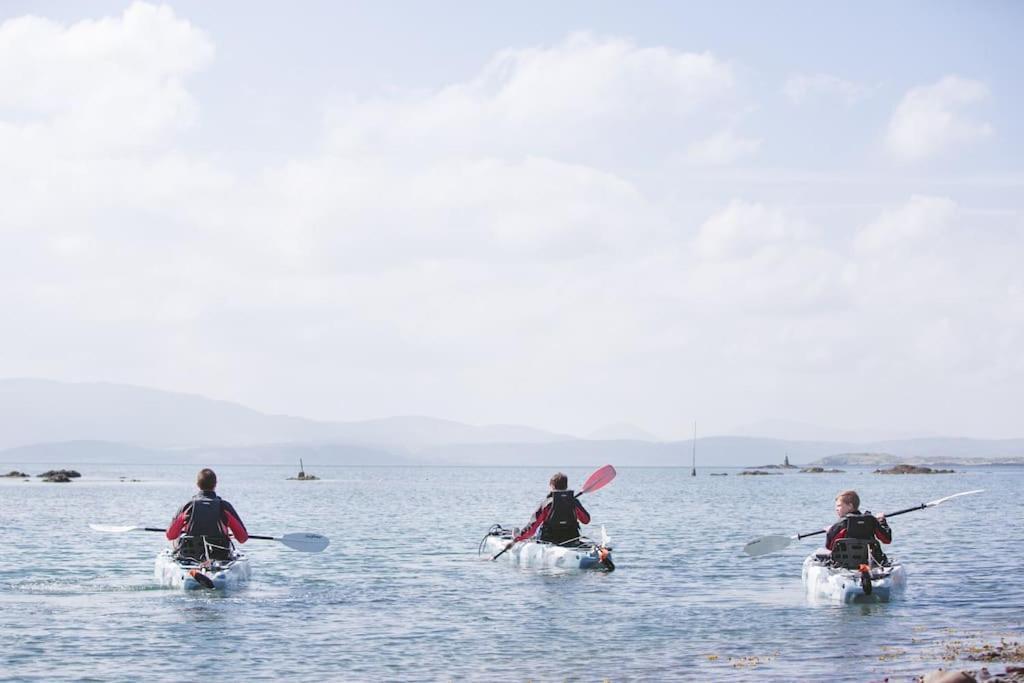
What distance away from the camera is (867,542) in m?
25.5

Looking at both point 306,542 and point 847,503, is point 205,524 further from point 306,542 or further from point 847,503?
point 847,503

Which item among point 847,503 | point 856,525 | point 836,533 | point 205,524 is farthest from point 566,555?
point 205,524

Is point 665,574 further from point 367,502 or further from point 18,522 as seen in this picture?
point 367,502

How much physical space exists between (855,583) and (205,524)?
46.2 feet

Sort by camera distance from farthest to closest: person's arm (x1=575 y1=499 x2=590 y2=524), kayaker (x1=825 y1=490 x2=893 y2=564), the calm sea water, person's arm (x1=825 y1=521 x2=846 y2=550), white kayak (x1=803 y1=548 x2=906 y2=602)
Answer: person's arm (x1=575 y1=499 x2=590 y2=524) < person's arm (x1=825 y1=521 x2=846 y2=550) < white kayak (x1=803 y1=548 x2=906 y2=602) < kayaker (x1=825 y1=490 x2=893 y2=564) < the calm sea water

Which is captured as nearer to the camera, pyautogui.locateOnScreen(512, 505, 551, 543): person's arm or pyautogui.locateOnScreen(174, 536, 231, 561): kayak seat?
pyautogui.locateOnScreen(174, 536, 231, 561): kayak seat

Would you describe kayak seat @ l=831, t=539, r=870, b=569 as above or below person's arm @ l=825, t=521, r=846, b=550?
below

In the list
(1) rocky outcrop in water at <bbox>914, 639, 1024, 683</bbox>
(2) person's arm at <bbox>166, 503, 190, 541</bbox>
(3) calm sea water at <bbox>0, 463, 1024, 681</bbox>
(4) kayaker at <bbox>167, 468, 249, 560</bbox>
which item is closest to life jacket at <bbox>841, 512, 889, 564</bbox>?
(3) calm sea water at <bbox>0, 463, 1024, 681</bbox>

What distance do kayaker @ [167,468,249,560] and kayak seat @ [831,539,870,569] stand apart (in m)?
12.7

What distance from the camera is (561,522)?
33.2 metres

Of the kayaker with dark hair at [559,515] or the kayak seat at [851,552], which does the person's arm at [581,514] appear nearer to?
the kayaker with dark hair at [559,515]

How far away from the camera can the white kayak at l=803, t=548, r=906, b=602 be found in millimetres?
25266

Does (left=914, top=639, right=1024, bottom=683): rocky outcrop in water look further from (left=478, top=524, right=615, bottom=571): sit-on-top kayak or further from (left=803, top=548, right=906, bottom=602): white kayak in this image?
(left=478, top=524, right=615, bottom=571): sit-on-top kayak

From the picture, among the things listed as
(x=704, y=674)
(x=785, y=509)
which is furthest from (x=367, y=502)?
(x=704, y=674)
